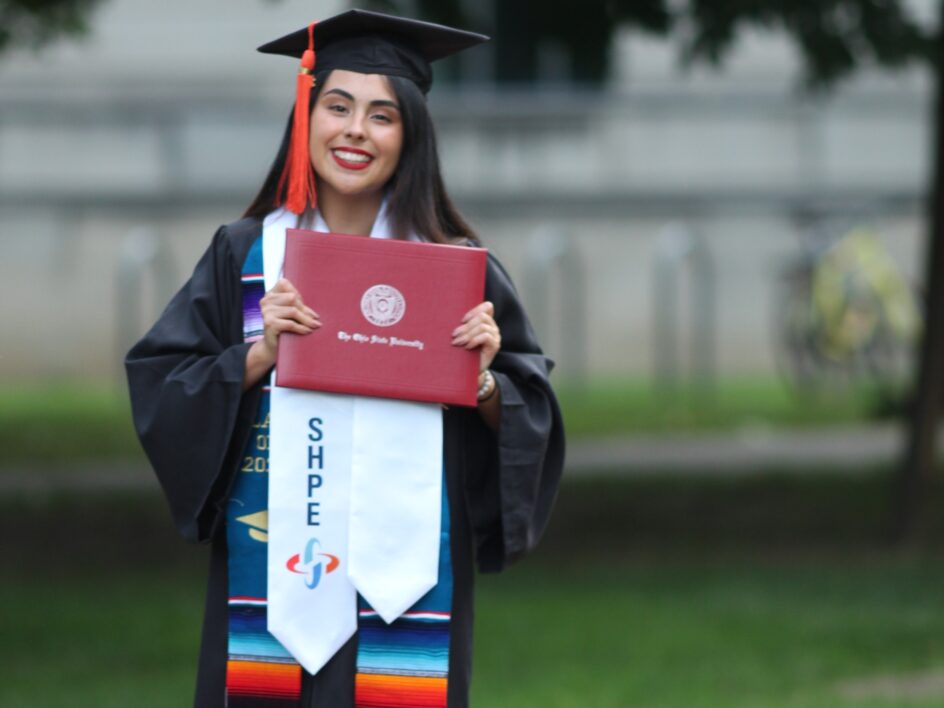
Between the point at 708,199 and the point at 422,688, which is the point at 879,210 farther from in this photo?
the point at 422,688

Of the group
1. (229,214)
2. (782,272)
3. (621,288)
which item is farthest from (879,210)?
(229,214)

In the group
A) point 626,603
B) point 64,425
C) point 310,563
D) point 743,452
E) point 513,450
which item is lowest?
point 64,425

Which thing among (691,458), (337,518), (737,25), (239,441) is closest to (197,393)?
(239,441)

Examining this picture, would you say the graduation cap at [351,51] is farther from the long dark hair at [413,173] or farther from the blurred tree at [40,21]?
the blurred tree at [40,21]

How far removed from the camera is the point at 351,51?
12.0 feet

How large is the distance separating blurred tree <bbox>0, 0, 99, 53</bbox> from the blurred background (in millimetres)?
35

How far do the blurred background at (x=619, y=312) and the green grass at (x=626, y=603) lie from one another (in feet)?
0.08

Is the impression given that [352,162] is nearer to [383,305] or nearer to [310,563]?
[383,305]

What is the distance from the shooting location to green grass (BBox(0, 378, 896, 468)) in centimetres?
1332

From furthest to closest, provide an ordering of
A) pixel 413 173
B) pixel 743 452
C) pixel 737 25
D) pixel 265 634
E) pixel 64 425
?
pixel 64 425, pixel 743 452, pixel 737 25, pixel 413 173, pixel 265 634

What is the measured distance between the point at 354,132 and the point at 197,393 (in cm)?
62

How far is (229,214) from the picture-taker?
19.4 meters

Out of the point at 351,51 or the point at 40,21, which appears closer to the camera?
the point at 351,51

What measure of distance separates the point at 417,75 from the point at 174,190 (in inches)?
628
